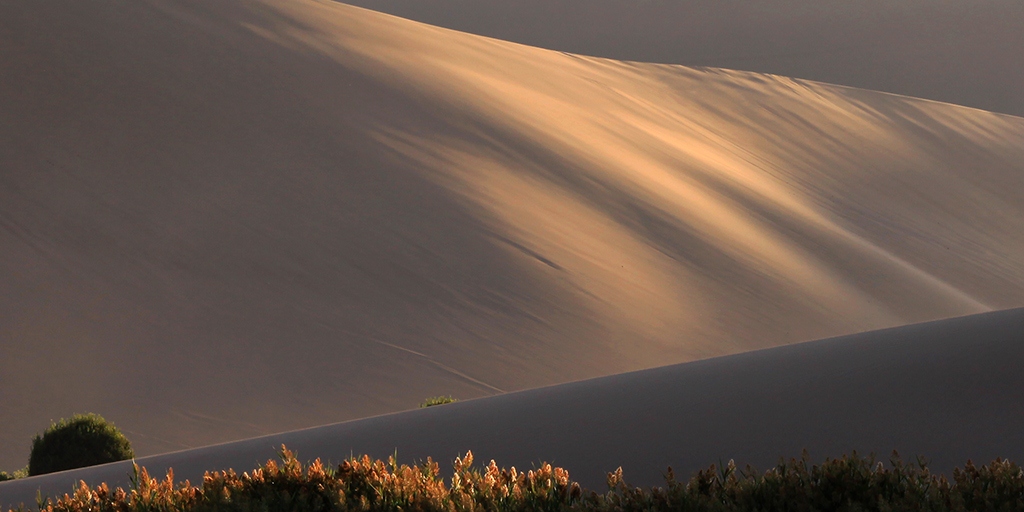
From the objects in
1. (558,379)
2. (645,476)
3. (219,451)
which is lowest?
(558,379)

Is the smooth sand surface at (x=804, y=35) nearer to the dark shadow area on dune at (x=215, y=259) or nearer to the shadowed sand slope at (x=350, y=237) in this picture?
the shadowed sand slope at (x=350, y=237)

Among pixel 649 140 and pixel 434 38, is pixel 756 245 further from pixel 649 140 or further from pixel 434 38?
pixel 434 38

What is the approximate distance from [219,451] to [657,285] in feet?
41.9

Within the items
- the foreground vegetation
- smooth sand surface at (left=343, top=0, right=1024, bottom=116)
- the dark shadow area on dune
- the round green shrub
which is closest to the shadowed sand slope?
the dark shadow area on dune

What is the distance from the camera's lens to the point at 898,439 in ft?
16.8

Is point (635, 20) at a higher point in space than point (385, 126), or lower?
higher

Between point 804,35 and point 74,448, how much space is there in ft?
287

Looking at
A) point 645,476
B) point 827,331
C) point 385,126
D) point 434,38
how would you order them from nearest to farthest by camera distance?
point 645,476
point 827,331
point 385,126
point 434,38

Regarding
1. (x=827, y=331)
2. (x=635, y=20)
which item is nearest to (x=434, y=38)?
(x=827, y=331)

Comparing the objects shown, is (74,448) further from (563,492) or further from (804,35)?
(804,35)

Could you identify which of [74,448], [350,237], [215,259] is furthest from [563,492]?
[350,237]

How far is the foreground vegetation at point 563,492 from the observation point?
11.1 feet

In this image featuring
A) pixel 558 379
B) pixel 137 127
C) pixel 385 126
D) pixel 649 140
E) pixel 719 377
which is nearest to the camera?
pixel 719 377

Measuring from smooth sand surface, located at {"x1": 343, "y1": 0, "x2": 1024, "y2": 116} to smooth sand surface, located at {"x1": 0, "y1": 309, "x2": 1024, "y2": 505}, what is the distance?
71.8 meters
